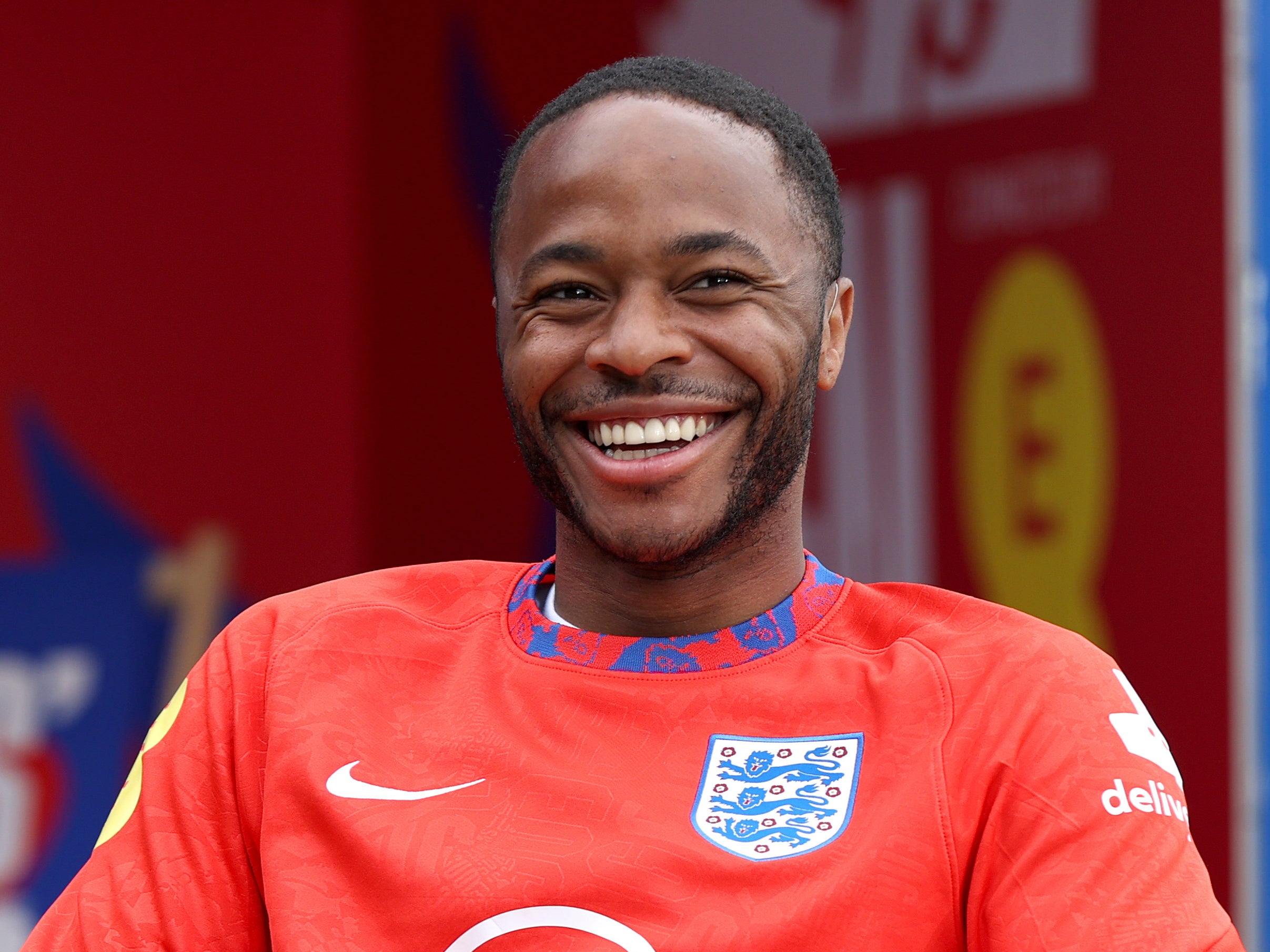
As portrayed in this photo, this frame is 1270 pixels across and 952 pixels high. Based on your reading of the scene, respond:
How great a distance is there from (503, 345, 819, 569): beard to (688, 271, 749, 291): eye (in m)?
0.09

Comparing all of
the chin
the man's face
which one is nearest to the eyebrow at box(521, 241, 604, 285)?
the man's face

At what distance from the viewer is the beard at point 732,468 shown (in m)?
1.43

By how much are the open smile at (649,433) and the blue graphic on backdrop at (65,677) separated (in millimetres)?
2664

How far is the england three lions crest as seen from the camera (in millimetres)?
1291

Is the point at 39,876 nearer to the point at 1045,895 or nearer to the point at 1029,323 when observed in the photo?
the point at 1029,323

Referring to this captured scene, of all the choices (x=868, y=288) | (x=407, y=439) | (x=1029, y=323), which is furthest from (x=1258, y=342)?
(x=407, y=439)

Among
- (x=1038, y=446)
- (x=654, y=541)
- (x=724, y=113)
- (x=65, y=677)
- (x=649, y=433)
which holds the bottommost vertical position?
(x=65, y=677)

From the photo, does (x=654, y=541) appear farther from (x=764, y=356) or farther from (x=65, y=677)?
(x=65, y=677)

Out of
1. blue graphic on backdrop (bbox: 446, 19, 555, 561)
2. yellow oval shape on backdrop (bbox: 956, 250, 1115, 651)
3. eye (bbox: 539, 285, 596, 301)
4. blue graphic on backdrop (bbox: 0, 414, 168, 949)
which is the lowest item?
blue graphic on backdrop (bbox: 0, 414, 168, 949)

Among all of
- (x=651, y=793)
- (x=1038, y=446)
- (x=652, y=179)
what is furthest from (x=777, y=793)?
(x=1038, y=446)

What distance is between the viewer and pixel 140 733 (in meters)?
3.86

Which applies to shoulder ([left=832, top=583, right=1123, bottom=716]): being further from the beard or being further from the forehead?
the forehead

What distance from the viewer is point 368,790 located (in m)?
1.37

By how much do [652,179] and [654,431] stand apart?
23cm
